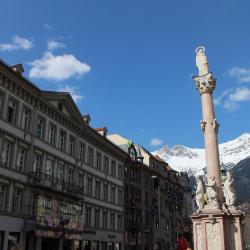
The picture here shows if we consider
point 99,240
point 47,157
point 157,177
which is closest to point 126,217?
point 99,240

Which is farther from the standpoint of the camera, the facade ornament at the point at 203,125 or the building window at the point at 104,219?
the building window at the point at 104,219

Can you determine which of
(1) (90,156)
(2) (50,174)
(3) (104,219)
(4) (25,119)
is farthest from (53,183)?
(3) (104,219)

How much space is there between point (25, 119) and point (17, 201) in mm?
7578

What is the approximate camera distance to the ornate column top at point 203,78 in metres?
28.3

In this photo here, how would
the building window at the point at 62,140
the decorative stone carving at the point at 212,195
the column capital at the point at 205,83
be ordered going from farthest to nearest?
the building window at the point at 62,140 → the column capital at the point at 205,83 → the decorative stone carving at the point at 212,195

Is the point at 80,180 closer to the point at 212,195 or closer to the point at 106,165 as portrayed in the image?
the point at 106,165

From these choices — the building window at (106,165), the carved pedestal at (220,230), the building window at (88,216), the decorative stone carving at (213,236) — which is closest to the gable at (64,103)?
the building window at (106,165)

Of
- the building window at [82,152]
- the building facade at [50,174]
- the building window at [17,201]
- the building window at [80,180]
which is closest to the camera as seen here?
the building facade at [50,174]

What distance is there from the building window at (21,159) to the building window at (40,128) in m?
2.98

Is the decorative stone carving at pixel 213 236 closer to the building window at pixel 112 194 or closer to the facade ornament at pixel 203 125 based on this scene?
the facade ornament at pixel 203 125

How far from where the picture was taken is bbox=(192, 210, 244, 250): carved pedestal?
932 inches

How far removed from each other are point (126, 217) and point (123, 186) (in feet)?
14.3

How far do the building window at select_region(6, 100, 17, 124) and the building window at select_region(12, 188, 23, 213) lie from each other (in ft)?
20.1

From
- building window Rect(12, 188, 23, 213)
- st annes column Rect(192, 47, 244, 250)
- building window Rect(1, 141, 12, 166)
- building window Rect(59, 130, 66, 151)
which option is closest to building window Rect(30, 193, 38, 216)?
building window Rect(12, 188, 23, 213)
